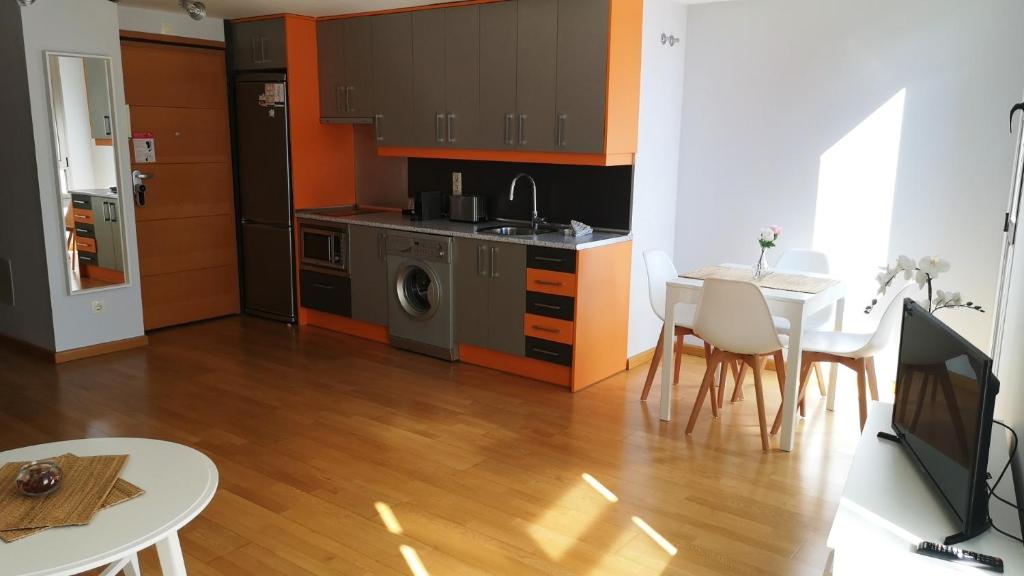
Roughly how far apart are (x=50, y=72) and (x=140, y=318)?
5.60 feet

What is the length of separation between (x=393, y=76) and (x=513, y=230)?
1443 mm

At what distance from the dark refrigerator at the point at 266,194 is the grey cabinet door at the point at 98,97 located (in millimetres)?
1110

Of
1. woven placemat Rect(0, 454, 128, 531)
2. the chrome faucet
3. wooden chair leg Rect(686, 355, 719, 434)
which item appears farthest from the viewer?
the chrome faucet

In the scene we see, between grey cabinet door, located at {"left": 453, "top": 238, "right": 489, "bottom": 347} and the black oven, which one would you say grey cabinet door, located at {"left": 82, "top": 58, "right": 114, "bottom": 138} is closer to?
the black oven

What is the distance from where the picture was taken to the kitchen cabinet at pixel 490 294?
15.5 feet

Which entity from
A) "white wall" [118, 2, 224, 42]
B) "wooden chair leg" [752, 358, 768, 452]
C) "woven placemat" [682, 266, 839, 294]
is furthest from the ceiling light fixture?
"wooden chair leg" [752, 358, 768, 452]

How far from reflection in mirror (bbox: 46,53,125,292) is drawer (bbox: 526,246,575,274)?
284 cm

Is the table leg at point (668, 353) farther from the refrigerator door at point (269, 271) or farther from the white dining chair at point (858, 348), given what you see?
the refrigerator door at point (269, 271)

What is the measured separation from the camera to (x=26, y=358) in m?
5.11

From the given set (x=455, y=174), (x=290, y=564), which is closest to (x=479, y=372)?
(x=455, y=174)

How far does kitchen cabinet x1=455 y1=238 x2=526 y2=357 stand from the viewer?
4.73 m

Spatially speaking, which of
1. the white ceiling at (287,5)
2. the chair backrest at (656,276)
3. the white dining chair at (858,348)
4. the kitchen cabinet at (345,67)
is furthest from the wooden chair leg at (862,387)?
the kitchen cabinet at (345,67)

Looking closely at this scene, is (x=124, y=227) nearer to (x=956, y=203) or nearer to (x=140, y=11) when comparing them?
(x=140, y=11)

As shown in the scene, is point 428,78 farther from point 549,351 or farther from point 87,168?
point 87,168
